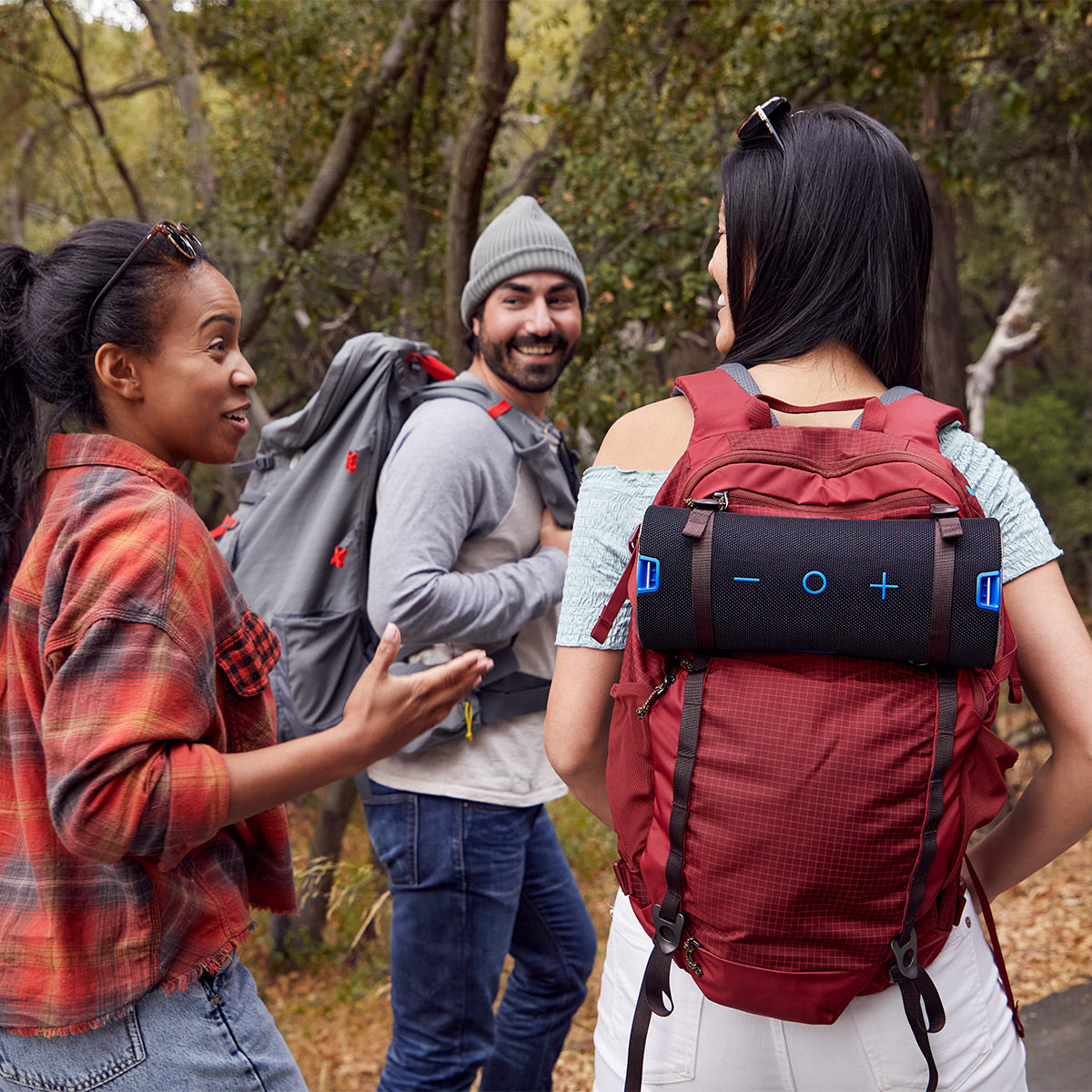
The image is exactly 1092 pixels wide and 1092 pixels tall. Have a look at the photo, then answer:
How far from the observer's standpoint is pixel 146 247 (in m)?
1.60

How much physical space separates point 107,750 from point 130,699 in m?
0.07

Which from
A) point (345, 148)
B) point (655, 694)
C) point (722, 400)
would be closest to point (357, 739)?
point (655, 694)

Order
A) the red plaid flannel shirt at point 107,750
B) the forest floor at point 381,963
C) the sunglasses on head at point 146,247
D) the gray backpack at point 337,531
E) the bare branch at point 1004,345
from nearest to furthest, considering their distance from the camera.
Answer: the red plaid flannel shirt at point 107,750 → the sunglasses on head at point 146,247 → the gray backpack at point 337,531 → the forest floor at point 381,963 → the bare branch at point 1004,345

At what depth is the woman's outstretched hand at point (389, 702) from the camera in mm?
1557

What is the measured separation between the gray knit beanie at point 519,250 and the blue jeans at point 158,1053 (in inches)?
76.1

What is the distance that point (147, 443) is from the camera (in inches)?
64.0

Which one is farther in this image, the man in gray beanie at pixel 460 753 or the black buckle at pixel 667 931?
the man in gray beanie at pixel 460 753

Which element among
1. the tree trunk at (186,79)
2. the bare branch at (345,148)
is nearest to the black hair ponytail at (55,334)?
the bare branch at (345,148)

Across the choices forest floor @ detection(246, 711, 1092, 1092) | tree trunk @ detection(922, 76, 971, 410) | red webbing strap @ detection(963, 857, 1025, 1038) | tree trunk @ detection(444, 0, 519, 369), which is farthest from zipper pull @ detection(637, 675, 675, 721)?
tree trunk @ detection(922, 76, 971, 410)

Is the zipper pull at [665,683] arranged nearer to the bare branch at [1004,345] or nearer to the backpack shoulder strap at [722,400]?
the backpack shoulder strap at [722,400]

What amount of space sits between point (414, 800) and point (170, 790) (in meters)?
1.14

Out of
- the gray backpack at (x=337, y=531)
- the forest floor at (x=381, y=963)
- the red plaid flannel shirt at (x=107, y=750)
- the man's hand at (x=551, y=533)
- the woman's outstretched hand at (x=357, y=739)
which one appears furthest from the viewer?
the forest floor at (x=381, y=963)

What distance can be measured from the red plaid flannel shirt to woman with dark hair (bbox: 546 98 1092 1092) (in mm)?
549

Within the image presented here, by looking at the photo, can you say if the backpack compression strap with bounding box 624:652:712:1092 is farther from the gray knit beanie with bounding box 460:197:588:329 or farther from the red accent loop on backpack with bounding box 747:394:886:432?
the gray knit beanie with bounding box 460:197:588:329
